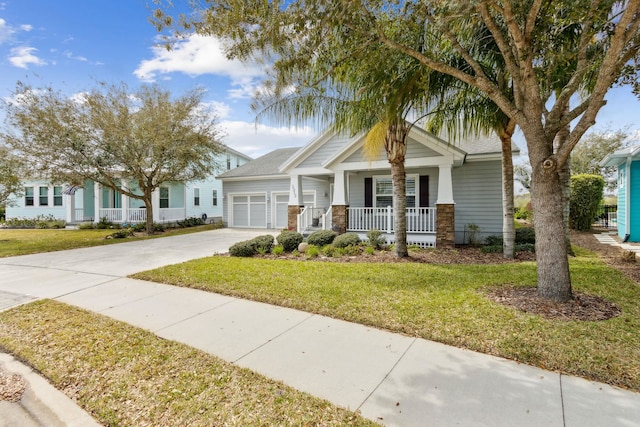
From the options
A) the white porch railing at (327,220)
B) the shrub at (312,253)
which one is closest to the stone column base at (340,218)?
the white porch railing at (327,220)

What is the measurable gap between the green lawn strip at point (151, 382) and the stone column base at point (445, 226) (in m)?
9.24

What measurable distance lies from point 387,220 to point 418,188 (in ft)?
7.94

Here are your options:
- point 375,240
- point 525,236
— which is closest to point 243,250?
point 375,240

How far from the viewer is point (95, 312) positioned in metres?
5.11

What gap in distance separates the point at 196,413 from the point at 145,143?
15.2m

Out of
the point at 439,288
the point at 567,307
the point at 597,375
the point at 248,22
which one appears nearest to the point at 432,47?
the point at 248,22

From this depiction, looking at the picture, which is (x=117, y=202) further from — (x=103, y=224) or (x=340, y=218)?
(x=340, y=218)

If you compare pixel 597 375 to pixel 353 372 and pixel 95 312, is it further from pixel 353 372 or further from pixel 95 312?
pixel 95 312

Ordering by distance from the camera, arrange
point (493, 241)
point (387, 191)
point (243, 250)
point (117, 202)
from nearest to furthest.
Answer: point (243, 250)
point (493, 241)
point (387, 191)
point (117, 202)

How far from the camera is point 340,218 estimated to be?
12.5 meters

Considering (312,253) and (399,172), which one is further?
(312,253)

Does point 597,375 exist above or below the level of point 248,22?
below

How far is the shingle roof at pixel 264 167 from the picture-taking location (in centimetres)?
1978

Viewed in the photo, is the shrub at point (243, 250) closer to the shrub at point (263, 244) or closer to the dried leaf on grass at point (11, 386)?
the shrub at point (263, 244)
